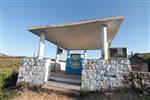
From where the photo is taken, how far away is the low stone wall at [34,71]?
587cm

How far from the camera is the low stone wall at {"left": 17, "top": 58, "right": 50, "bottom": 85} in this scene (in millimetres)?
5867

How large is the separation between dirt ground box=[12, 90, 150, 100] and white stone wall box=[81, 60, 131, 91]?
0.29m

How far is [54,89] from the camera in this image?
17.1ft

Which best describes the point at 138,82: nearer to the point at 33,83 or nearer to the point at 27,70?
the point at 33,83

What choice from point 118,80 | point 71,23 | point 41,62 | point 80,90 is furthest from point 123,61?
point 41,62

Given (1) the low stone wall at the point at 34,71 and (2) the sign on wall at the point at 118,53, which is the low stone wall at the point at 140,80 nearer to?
(2) the sign on wall at the point at 118,53

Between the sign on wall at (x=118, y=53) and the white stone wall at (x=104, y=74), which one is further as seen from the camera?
the sign on wall at (x=118, y=53)

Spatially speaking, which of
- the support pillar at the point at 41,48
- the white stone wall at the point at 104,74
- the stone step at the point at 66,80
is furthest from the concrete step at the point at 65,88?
the support pillar at the point at 41,48

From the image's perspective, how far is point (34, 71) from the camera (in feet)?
19.8

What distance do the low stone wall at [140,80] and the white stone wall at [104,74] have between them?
0.86 feet

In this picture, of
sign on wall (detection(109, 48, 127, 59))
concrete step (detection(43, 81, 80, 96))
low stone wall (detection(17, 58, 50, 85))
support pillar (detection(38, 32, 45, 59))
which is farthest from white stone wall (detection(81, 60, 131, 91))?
support pillar (detection(38, 32, 45, 59))

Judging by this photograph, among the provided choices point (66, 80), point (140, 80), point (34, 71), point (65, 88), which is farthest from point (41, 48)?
point (140, 80)

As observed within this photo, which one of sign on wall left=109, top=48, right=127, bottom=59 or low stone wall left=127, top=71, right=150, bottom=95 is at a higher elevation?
sign on wall left=109, top=48, right=127, bottom=59

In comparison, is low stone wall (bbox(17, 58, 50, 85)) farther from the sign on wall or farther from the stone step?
the sign on wall
